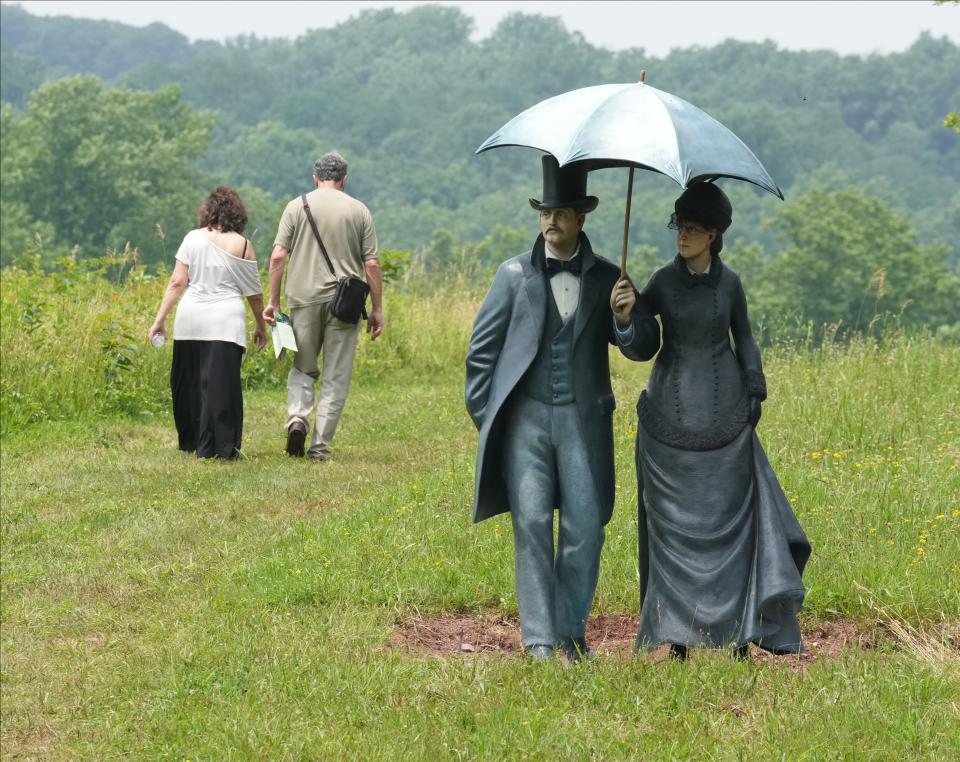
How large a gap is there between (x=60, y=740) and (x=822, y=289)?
61104 millimetres

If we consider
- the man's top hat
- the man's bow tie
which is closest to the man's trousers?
the man's bow tie

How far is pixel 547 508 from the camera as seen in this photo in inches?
245

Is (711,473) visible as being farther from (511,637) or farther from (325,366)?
(325,366)

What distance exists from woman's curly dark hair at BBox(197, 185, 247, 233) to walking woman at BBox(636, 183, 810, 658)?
614 cm

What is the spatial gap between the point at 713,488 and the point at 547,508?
680 millimetres

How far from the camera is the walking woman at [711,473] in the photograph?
237 inches

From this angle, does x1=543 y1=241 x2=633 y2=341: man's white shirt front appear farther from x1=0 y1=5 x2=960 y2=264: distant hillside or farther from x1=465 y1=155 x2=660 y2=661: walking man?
x1=0 y1=5 x2=960 y2=264: distant hillside

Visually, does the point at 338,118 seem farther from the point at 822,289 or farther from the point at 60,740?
the point at 60,740

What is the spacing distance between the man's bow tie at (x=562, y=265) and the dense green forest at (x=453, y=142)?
24.8 feet

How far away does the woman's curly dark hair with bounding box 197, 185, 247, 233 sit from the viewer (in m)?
11.7

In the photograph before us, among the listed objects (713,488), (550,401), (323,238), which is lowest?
(713,488)

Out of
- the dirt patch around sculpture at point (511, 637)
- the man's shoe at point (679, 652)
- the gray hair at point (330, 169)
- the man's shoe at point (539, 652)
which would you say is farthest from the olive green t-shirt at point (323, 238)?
the man's shoe at point (679, 652)

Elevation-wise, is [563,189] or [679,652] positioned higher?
[563,189]

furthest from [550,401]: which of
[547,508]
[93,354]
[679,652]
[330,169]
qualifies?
[93,354]
